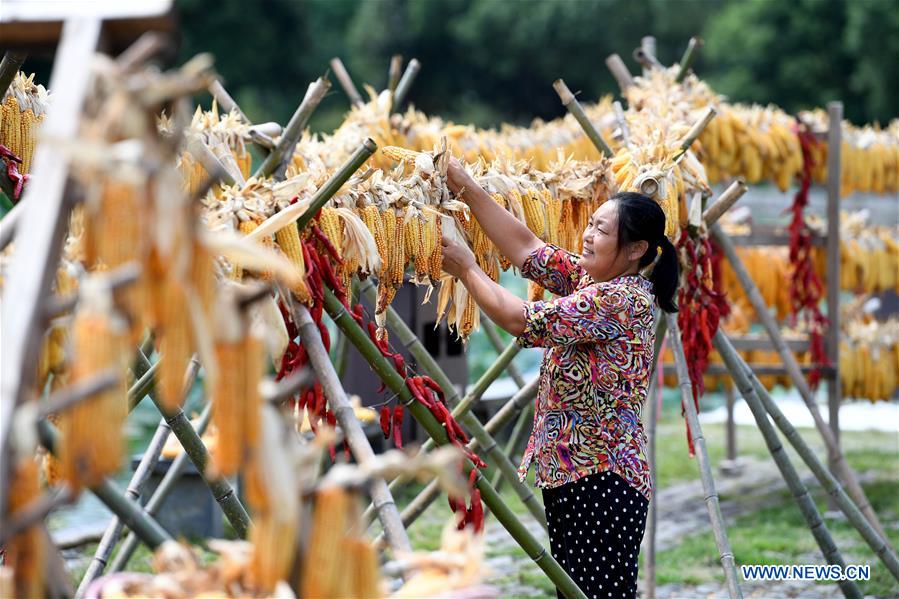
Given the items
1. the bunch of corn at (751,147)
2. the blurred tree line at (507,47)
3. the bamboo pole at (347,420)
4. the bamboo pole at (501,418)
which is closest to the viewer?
the bamboo pole at (347,420)

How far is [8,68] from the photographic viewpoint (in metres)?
3.10

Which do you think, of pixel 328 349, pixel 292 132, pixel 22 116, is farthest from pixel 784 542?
pixel 22 116

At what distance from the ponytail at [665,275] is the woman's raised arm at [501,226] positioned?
1.16 feet

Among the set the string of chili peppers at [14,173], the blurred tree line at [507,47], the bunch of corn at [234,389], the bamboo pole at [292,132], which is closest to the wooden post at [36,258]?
the bunch of corn at [234,389]

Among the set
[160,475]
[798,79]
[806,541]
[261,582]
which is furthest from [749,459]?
[798,79]

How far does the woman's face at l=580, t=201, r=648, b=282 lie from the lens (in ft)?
10.5

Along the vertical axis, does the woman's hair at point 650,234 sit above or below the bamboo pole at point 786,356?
above

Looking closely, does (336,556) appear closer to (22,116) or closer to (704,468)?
(22,116)

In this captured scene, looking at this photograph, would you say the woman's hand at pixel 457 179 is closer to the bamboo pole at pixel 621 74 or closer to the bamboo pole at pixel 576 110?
the bamboo pole at pixel 576 110

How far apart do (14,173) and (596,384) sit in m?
1.61

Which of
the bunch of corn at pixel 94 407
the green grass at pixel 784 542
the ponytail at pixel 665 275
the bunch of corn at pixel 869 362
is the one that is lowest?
the green grass at pixel 784 542

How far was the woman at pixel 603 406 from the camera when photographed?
10.4ft

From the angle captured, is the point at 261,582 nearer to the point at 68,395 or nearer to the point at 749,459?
the point at 68,395

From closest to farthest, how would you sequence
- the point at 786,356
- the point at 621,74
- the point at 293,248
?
the point at 293,248
the point at 786,356
the point at 621,74
